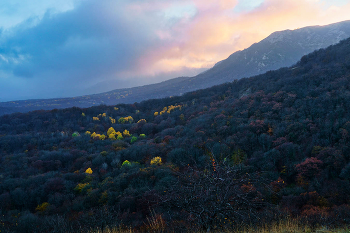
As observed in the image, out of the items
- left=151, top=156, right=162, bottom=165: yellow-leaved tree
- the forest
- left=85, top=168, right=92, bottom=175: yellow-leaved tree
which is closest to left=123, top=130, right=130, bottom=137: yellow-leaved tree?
the forest

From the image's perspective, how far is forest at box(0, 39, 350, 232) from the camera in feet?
17.0

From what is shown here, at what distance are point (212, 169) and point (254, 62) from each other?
11829 centimetres

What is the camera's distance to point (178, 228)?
5.47 metres

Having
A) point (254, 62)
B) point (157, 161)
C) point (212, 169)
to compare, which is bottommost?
point (157, 161)

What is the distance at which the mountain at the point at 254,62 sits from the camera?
9838 cm

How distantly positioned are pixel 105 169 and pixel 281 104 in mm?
23818

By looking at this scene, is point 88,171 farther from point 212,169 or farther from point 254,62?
point 254,62

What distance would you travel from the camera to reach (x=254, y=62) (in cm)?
11075

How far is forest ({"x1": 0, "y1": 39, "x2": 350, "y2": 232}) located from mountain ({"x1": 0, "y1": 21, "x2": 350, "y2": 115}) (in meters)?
63.9

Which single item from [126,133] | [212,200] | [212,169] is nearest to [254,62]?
[126,133]

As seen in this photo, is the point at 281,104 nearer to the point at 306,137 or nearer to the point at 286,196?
the point at 306,137

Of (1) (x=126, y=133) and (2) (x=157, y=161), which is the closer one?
(2) (x=157, y=161)

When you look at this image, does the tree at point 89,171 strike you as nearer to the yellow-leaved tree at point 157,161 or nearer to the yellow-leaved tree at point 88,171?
the yellow-leaved tree at point 88,171

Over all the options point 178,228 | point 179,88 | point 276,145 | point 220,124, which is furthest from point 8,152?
point 179,88
